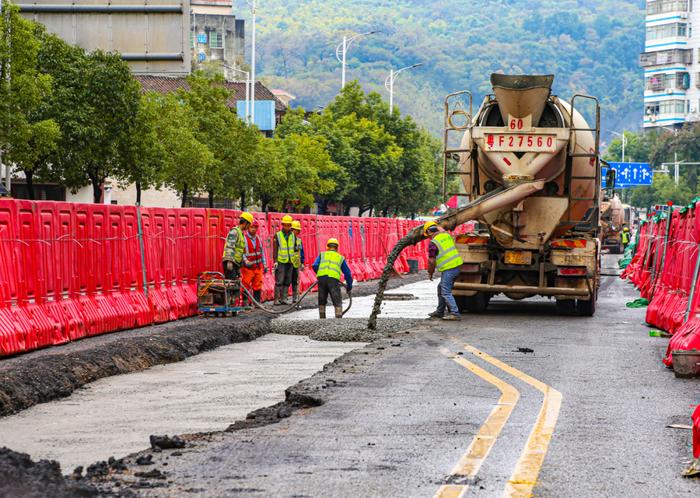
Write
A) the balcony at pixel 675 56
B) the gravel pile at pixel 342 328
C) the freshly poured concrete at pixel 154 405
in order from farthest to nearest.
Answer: the balcony at pixel 675 56, the gravel pile at pixel 342 328, the freshly poured concrete at pixel 154 405

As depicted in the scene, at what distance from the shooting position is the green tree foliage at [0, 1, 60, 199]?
97.2 ft

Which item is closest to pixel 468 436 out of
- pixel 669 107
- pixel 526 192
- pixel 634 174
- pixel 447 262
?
pixel 447 262

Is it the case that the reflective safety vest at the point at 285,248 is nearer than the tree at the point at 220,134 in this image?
Yes

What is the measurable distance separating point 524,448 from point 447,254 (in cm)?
1267

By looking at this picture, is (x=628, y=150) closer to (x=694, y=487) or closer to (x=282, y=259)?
(x=282, y=259)

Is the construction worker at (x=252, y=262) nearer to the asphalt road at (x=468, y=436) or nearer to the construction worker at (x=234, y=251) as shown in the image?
the construction worker at (x=234, y=251)

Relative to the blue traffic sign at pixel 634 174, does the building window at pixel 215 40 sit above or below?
above

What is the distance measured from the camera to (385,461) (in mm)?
7875

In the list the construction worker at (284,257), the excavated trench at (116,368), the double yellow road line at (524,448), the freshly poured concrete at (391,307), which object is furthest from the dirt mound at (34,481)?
the construction worker at (284,257)

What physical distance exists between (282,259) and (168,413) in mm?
13368

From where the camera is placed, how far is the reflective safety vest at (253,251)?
71.4ft

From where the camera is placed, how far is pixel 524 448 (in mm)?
8383

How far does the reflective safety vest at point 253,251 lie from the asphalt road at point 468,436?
6.77 meters

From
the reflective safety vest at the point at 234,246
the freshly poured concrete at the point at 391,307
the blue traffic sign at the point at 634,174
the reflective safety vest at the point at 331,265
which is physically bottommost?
the freshly poured concrete at the point at 391,307
